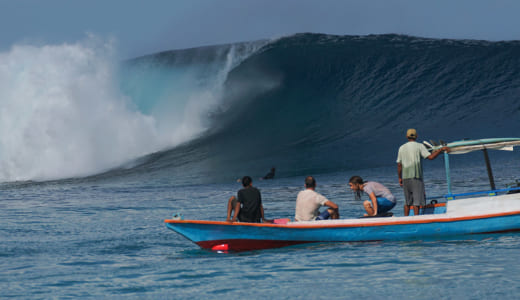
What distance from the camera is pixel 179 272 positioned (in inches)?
354

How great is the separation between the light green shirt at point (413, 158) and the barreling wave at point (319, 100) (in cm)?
1055

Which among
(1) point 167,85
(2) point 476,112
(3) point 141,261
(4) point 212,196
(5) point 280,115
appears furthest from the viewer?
(1) point 167,85

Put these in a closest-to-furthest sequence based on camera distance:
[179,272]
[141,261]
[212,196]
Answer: [179,272]
[141,261]
[212,196]

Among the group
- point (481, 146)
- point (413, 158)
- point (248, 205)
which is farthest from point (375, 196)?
point (248, 205)

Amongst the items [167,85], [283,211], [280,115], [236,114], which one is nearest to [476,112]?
[280,115]

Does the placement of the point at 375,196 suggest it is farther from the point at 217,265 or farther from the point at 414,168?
the point at 217,265

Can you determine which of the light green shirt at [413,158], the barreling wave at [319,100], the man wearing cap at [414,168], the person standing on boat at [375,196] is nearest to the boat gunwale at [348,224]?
the person standing on boat at [375,196]

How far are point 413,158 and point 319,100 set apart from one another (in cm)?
2066

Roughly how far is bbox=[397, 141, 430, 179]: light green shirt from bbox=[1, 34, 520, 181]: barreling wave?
10547 millimetres

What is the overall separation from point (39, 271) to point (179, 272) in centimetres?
207

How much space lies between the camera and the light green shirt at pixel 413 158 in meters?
11.2

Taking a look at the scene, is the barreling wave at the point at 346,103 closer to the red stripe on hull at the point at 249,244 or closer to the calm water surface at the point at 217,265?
the calm water surface at the point at 217,265

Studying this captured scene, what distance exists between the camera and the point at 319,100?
31.7 metres

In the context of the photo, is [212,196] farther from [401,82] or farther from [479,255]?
[401,82]
